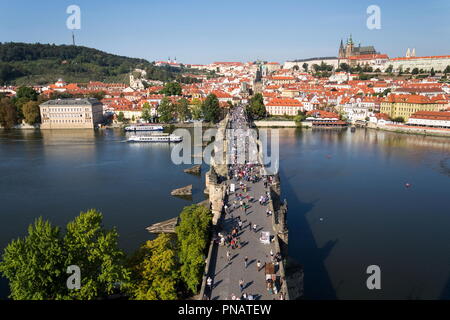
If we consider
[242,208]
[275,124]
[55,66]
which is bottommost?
[242,208]

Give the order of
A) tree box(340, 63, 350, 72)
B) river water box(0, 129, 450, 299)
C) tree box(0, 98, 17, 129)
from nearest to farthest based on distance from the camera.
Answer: river water box(0, 129, 450, 299)
tree box(0, 98, 17, 129)
tree box(340, 63, 350, 72)

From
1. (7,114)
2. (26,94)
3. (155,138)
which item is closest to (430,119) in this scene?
(155,138)

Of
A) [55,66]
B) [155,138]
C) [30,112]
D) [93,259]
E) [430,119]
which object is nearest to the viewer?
[93,259]

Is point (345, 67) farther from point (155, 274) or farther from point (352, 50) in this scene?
point (155, 274)

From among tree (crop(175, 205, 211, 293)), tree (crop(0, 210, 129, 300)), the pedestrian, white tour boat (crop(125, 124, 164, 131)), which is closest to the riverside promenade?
the pedestrian

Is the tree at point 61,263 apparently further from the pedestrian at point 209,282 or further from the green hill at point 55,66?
the green hill at point 55,66

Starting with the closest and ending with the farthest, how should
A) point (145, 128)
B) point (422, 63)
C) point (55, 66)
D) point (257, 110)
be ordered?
1. point (145, 128)
2. point (257, 110)
3. point (422, 63)
4. point (55, 66)

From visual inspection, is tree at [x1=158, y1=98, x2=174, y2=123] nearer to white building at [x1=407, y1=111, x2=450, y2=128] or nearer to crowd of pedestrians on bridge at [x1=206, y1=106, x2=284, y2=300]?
crowd of pedestrians on bridge at [x1=206, y1=106, x2=284, y2=300]
